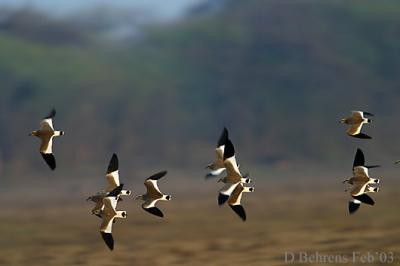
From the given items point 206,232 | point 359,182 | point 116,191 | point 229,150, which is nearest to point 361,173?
point 359,182

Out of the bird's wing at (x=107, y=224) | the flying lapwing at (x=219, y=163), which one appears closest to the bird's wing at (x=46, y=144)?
the bird's wing at (x=107, y=224)

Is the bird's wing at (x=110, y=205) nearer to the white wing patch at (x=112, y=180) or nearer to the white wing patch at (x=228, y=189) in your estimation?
the white wing patch at (x=112, y=180)

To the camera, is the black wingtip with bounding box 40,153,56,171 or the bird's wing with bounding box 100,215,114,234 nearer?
the bird's wing with bounding box 100,215,114,234

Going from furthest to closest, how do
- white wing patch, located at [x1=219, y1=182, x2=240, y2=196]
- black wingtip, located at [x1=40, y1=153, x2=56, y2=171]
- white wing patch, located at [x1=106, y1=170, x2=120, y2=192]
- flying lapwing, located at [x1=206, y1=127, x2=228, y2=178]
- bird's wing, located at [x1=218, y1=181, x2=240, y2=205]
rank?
1. white wing patch, located at [x1=106, y1=170, x2=120, y2=192]
2. black wingtip, located at [x1=40, y1=153, x2=56, y2=171]
3. flying lapwing, located at [x1=206, y1=127, x2=228, y2=178]
4. white wing patch, located at [x1=219, y1=182, x2=240, y2=196]
5. bird's wing, located at [x1=218, y1=181, x2=240, y2=205]

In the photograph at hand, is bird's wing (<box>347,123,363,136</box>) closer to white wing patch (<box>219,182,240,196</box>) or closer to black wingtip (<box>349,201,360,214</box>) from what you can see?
black wingtip (<box>349,201,360,214</box>)

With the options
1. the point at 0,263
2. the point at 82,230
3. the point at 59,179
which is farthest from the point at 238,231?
the point at 59,179

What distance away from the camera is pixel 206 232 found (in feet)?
295

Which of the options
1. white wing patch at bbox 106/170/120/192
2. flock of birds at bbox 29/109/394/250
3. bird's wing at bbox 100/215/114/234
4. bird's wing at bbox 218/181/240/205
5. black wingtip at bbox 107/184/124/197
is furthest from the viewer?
white wing patch at bbox 106/170/120/192

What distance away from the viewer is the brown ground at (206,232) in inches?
2562

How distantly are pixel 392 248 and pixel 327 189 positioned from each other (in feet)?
324

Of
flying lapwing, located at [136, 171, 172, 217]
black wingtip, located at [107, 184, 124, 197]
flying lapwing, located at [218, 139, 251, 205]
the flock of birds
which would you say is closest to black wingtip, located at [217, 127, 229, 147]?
the flock of birds

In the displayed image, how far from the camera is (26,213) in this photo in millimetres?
132875

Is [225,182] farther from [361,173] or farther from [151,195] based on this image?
[361,173]

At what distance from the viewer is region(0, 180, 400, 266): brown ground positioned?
213 ft
